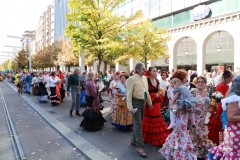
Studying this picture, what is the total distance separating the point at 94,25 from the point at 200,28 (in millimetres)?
11967

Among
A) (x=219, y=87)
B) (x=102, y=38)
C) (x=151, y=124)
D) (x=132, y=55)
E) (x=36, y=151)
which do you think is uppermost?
(x=102, y=38)

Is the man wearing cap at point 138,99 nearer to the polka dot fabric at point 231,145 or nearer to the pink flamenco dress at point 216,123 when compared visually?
the pink flamenco dress at point 216,123

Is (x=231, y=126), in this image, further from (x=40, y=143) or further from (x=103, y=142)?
(x=40, y=143)

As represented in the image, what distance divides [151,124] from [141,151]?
79 centimetres

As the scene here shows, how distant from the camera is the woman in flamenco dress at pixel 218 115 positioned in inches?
183

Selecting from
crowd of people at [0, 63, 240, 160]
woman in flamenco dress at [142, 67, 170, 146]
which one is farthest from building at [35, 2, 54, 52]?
crowd of people at [0, 63, 240, 160]

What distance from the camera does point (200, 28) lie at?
21844 mm

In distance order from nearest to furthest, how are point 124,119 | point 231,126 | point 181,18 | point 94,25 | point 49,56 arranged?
point 231,126
point 124,119
point 94,25
point 181,18
point 49,56

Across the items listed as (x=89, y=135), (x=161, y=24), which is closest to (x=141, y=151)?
(x=89, y=135)

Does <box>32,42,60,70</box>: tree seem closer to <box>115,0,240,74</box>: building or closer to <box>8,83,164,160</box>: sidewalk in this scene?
<box>115,0,240,74</box>: building

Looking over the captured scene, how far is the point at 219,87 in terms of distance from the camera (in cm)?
475

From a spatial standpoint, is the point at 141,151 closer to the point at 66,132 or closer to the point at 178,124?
the point at 178,124

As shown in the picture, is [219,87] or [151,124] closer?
Answer: [219,87]

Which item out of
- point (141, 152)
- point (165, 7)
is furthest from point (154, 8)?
point (141, 152)
